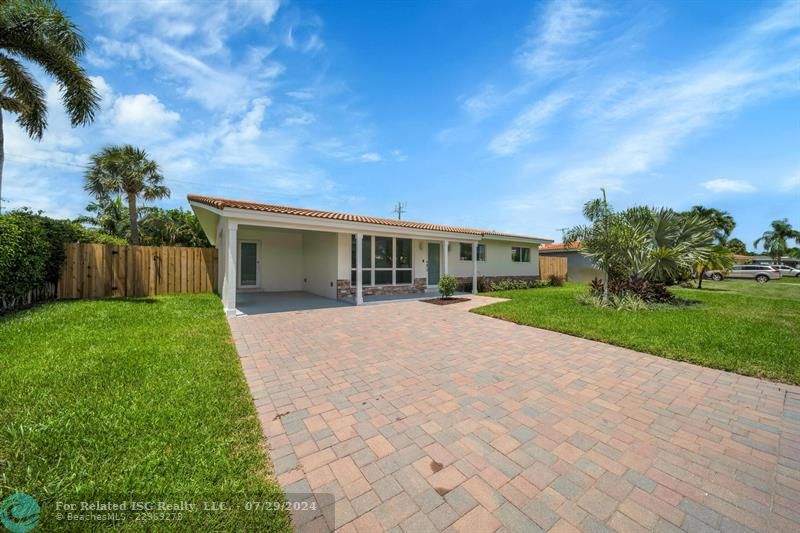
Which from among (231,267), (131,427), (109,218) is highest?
(109,218)

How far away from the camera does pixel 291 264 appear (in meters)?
14.6

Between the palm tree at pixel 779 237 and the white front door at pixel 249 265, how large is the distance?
67.7 metres

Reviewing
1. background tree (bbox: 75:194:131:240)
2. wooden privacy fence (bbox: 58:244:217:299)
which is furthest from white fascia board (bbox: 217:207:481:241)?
background tree (bbox: 75:194:131:240)

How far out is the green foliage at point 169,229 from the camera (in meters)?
22.8

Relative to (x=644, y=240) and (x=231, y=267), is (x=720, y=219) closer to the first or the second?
(x=644, y=240)

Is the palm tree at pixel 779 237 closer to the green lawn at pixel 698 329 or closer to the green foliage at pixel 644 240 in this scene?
the green lawn at pixel 698 329

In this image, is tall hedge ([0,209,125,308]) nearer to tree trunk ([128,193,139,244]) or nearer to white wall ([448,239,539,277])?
tree trunk ([128,193,139,244])

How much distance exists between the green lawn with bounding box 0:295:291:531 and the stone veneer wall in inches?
237

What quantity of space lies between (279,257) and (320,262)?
8.82 ft

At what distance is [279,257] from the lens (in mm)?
14219

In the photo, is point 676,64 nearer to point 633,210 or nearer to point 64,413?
point 633,210

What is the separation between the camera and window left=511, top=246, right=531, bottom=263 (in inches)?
730

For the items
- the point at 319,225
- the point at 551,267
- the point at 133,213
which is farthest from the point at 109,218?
the point at 551,267

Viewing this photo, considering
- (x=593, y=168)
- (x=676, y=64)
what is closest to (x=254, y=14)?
(x=676, y=64)
